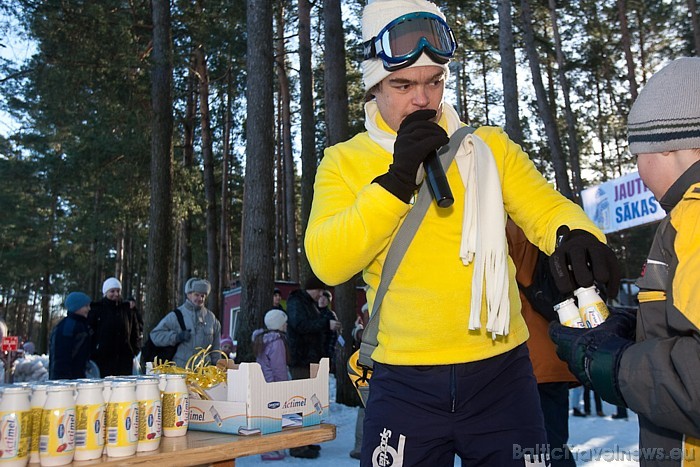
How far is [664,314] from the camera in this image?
5.62 ft

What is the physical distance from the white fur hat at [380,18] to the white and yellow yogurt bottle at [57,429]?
1589 mm

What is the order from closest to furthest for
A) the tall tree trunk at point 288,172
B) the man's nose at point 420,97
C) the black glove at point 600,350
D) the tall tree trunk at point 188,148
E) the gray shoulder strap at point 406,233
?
1. the black glove at point 600,350
2. the gray shoulder strap at point 406,233
3. the man's nose at point 420,97
4. the tall tree trunk at point 288,172
5. the tall tree trunk at point 188,148

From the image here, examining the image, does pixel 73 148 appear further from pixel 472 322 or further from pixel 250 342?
pixel 472 322

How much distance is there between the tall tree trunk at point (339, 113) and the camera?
10547 mm

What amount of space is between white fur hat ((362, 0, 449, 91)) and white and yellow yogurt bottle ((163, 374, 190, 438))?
1.45 metres

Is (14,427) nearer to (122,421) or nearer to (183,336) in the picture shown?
(122,421)

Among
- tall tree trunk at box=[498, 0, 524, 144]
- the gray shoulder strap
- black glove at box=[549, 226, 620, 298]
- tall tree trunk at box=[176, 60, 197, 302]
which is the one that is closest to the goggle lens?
the gray shoulder strap

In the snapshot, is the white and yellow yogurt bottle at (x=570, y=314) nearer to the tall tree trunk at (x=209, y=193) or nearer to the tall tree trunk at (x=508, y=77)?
the tall tree trunk at (x=508, y=77)

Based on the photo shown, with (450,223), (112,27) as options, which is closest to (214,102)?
(112,27)

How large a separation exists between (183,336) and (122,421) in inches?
217

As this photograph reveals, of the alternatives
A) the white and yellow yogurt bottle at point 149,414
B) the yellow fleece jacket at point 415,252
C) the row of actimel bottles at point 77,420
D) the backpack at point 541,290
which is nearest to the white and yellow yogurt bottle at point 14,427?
the row of actimel bottles at point 77,420

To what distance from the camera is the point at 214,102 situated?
87.2ft

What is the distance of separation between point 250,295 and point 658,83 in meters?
7.90

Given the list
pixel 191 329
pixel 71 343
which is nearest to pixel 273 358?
pixel 191 329
